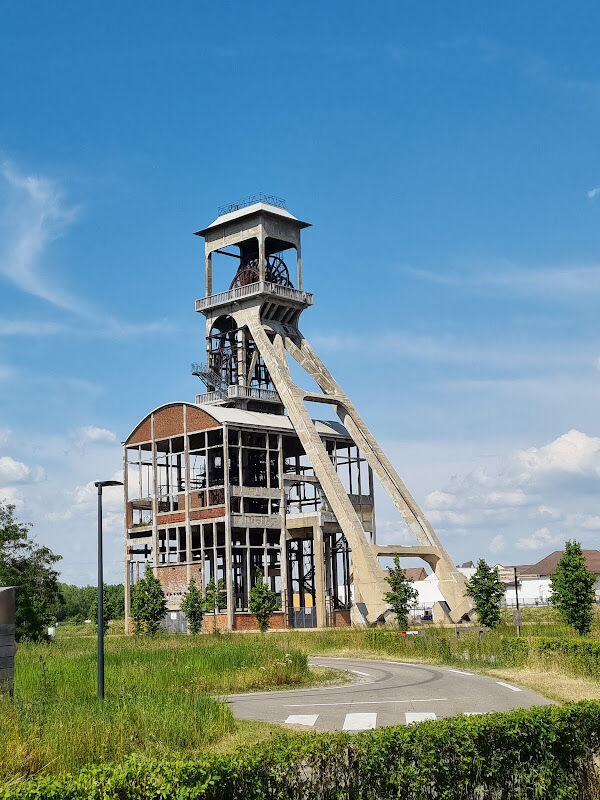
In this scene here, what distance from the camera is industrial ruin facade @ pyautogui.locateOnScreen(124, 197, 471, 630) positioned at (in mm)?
59656

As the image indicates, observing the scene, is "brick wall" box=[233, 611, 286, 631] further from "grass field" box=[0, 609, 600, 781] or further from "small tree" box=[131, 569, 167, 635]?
"grass field" box=[0, 609, 600, 781]

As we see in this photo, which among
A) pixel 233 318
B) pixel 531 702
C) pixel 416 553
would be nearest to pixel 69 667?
pixel 531 702

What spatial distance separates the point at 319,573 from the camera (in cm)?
6094

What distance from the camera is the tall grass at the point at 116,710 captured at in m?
11.6

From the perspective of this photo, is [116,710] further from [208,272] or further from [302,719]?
[208,272]

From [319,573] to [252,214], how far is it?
26394 millimetres

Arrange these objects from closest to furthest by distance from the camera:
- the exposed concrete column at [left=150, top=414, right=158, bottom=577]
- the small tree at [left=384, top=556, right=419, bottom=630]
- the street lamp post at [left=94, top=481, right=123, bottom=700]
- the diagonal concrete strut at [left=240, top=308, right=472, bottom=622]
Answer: the street lamp post at [left=94, top=481, right=123, bottom=700] < the small tree at [left=384, top=556, right=419, bottom=630] < the diagonal concrete strut at [left=240, top=308, right=472, bottom=622] < the exposed concrete column at [left=150, top=414, right=158, bottom=577]

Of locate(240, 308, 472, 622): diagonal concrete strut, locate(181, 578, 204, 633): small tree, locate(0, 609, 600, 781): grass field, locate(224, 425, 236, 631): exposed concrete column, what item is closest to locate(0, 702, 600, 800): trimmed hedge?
locate(0, 609, 600, 781): grass field

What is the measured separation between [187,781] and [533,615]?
61.5 meters

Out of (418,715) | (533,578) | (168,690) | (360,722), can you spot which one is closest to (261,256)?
(168,690)

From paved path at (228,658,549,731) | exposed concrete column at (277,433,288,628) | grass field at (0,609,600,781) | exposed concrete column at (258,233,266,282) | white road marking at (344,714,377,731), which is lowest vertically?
paved path at (228,658,549,731)

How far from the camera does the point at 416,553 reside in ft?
188

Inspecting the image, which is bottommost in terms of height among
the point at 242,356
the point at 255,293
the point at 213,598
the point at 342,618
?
the point at 342,618

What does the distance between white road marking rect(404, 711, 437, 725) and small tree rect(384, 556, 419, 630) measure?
103 ft
